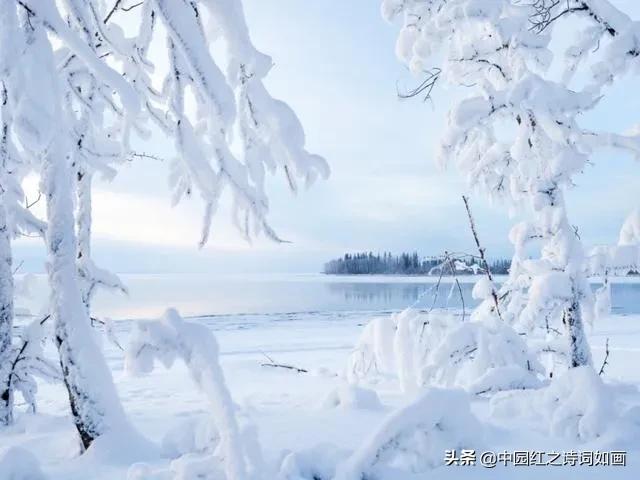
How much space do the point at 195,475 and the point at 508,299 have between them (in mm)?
4999

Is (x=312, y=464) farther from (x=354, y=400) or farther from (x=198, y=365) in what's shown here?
(x=354, y=400)

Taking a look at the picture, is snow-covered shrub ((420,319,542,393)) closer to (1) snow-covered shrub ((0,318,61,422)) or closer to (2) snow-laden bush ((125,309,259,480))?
(2) snow-laden bush ((125,309,259,480))

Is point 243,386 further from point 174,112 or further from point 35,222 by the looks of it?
point 174,112

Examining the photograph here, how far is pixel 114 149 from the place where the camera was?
563 cm

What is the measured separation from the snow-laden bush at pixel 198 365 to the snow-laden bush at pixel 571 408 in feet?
7.46

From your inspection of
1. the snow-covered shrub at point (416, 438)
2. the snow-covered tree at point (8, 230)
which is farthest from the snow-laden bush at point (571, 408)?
the snow-covered tree at point (8, 230)

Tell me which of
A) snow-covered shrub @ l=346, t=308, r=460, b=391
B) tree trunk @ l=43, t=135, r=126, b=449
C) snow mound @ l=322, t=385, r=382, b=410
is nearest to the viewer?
tree trunk @ l=43, t=135, r=126, b=449

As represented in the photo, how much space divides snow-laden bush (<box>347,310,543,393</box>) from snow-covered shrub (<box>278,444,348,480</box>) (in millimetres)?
2349

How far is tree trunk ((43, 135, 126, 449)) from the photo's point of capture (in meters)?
3.10

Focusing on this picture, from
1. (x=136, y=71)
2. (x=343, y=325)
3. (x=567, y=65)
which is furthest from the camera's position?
(x=343, y=325)

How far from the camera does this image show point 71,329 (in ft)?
10.4

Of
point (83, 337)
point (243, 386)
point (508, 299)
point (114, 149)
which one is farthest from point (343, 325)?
point (83, 337)

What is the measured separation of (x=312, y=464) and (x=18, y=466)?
153 centimetres

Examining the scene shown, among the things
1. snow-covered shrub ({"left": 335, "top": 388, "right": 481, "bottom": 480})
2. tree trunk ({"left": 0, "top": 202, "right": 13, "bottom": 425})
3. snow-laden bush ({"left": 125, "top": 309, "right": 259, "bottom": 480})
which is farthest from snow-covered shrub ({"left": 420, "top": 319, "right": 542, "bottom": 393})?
tree trunk ({"left": 0, "top": 202, "right": 13, "bottom": 425})
